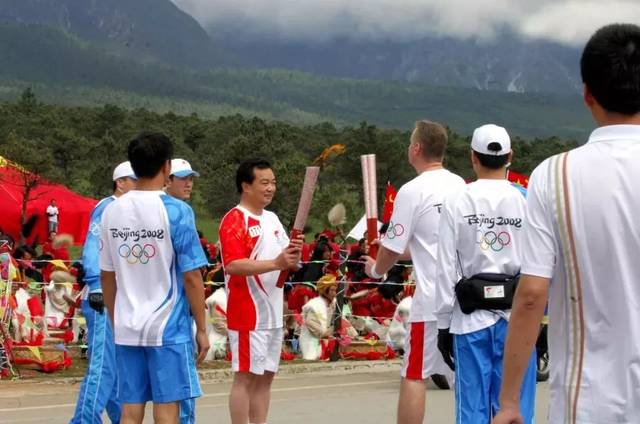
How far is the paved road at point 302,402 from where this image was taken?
8.62 meters

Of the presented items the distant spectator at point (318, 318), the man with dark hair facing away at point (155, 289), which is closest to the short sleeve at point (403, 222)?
the man with dark hair facing away at point (155, 289)

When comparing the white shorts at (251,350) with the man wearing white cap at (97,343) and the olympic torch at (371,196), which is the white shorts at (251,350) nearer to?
the man wearing white cap at (97,343)

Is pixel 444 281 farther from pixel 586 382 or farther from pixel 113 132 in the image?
pixel 113 132

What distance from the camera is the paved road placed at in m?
8.62

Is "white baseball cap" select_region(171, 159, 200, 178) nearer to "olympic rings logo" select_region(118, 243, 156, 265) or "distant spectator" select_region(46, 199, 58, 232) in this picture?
"olympic rings logo" select_region(118, 243, 156, 265)

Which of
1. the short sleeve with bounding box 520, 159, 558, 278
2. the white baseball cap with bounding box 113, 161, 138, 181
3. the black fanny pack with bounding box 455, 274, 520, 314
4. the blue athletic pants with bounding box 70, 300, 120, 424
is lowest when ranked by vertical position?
the blue athletic pants with bounding box 70, 300, 120, 424

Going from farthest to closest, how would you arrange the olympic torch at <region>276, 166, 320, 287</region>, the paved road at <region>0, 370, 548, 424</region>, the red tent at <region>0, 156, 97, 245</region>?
the red tent at <region>0, 156, 97, 245</region> < the paved road at <region>0, 370, 548, 424</region> < the olympic torch at <region>276, 166, 320, 287</region>

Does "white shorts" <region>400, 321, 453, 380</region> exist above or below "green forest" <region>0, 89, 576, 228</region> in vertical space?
below

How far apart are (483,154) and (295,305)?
7996mm

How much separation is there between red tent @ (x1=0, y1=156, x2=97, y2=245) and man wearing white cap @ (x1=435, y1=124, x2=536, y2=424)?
17641 mm

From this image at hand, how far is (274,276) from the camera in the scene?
6734 mm

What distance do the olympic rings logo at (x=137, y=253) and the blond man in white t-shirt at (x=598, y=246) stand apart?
2.72 meters

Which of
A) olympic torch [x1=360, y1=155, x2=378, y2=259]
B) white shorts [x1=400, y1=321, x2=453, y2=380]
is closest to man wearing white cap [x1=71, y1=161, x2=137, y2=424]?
olympic torch [x1=360, y1=155, x2=378, y2=259]

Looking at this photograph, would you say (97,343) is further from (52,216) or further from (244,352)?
(52,216)
